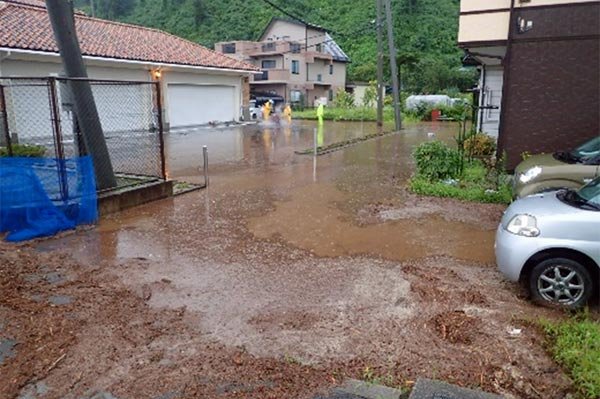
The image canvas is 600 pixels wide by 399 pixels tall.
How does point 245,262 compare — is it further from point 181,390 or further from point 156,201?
point 156,201

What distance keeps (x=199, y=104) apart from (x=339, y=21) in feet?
112

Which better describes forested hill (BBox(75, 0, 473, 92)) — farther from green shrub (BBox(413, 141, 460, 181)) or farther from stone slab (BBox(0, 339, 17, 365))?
stone slab (BBox(0, 339, 17, 365))

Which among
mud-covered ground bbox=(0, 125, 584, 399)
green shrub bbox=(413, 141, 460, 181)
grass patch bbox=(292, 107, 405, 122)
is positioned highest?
grass patch bbox=(292, 107, 405, 122)

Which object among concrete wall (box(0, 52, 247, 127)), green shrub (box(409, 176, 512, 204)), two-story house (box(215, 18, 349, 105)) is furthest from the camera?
two-story house (box(215, 18, 349, 105))

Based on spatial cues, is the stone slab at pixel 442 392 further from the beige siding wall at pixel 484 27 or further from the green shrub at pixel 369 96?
the green shrub at pixel 369 96

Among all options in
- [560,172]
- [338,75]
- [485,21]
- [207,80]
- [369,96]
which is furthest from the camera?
[338,75]

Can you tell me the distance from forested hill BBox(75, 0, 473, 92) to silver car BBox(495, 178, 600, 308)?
4461 cm

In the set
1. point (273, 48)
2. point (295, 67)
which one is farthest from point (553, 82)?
point (273, 48)

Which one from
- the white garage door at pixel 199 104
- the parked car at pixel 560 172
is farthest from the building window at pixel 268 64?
the parked car at pixel 560 172

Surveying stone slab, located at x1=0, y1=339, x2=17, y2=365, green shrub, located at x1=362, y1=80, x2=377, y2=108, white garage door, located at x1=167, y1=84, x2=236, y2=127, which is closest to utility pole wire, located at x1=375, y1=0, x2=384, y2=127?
white garage door, located at x1=167, y1=84, x2=236, y2=127

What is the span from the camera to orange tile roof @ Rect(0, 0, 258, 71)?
1694 centimetres

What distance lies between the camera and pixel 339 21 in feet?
178

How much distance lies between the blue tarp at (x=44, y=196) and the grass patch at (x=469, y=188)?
19.6 feet

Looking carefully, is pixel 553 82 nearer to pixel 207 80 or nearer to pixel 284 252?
pixel 284 252
